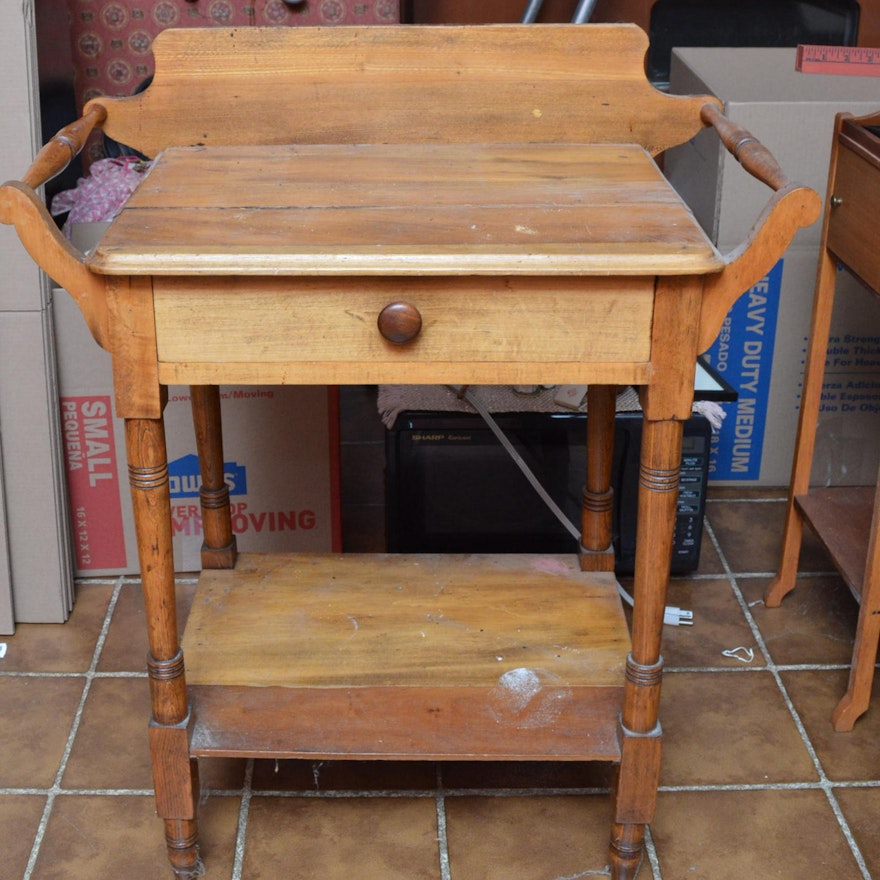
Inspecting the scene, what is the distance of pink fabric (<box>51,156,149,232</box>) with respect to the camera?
2.30m

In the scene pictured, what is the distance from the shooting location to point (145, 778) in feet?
6.44

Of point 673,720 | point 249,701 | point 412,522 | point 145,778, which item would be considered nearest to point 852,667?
point 673,720

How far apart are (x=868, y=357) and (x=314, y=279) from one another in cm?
157

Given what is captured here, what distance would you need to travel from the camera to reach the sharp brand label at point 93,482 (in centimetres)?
231

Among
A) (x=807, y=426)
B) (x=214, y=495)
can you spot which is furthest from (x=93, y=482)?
(x=807, y=426)

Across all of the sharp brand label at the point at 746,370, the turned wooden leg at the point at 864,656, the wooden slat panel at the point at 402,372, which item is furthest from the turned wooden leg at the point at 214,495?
the sharp brand label at the point at 746,370

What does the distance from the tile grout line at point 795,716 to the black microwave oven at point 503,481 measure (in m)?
0.15

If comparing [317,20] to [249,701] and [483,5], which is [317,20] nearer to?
[483,5]

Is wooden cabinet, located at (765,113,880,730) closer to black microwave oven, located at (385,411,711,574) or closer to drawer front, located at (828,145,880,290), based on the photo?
drawer front, located at (828,145,880,290)

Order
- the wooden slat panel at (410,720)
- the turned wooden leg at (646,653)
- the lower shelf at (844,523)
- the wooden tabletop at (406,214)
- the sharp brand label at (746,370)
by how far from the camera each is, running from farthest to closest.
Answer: the sharp brand label at (746,370)
the lower shelf at (844,523)
the wooden slat panel at (410,720)
the turned wooden leg at (646,653)
the wooden tabletop at (406,214)

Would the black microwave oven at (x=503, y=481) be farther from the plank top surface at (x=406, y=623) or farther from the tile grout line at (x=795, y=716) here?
the plank top surface at (x=406, y=623)

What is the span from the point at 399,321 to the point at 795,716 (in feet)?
3.61

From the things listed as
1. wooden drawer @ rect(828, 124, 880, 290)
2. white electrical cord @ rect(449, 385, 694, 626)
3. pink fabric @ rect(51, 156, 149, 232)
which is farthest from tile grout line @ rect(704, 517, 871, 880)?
pink fabric @ rect(51, 156, 149, 232)

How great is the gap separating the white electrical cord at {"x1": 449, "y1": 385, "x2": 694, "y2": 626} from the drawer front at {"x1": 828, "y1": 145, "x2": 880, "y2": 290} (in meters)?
0.62
